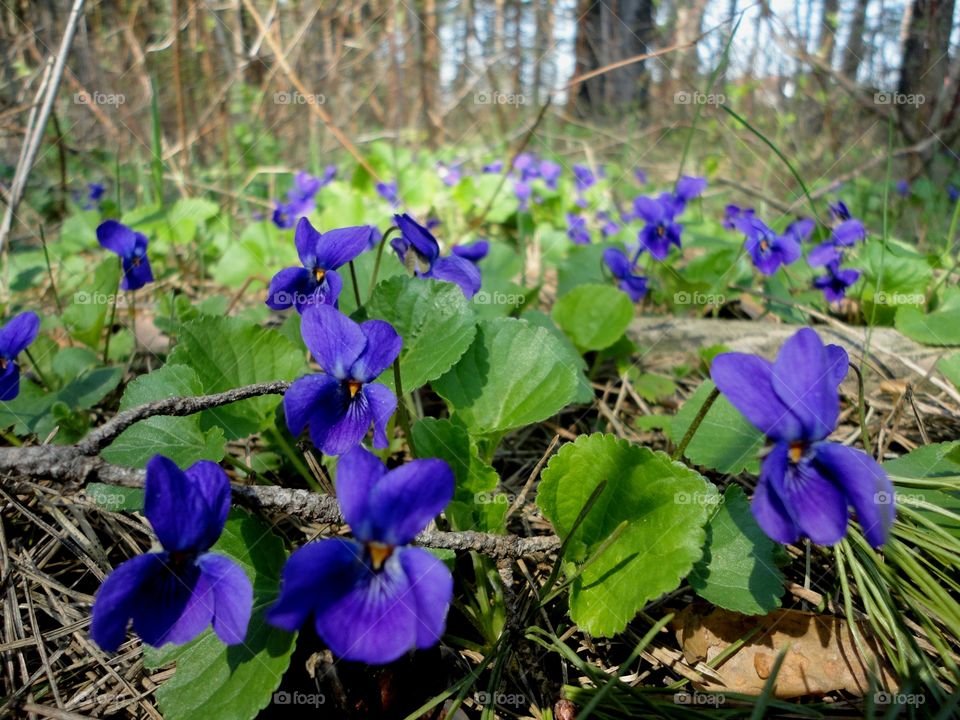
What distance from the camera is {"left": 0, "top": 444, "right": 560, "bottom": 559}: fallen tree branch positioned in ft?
3.58

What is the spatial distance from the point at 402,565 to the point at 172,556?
1.20 feet

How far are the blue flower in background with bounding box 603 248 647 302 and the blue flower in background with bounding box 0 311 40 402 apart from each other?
2104 mm

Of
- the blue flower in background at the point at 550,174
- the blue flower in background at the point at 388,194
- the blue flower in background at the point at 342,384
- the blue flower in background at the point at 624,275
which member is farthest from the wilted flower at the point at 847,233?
the blue flower in background at the point at 550,174

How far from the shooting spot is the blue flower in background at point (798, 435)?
985mm

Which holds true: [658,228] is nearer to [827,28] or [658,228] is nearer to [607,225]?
[607,225]

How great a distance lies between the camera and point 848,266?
3021mm

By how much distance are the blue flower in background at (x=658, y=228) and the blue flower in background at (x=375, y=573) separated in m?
2.41

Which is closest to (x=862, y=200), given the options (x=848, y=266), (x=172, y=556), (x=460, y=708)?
(x=848, y=266)

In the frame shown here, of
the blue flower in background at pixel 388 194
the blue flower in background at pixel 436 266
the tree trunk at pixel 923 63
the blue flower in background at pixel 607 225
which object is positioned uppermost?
the tree trunk at pixel 923 63

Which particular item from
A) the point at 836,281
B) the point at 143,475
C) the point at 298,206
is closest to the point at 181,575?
the point at 143,475

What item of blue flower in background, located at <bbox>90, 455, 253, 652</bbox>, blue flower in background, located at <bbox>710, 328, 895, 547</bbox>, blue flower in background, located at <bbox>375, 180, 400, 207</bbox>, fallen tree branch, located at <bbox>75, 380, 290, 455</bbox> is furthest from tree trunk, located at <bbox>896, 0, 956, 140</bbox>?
blue flower in background, located at <bbox>90, 455, 253, 652</bbox>

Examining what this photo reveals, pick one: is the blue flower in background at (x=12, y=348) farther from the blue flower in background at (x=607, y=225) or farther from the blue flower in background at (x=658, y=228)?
the blue flower in background at (x=607, y=225)

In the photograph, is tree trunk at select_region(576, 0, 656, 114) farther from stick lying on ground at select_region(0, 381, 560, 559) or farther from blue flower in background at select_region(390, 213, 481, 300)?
stick lying on ground at select_region(0, 381, 560, 559)

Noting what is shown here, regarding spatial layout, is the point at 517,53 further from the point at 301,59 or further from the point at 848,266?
the point at 848,266
